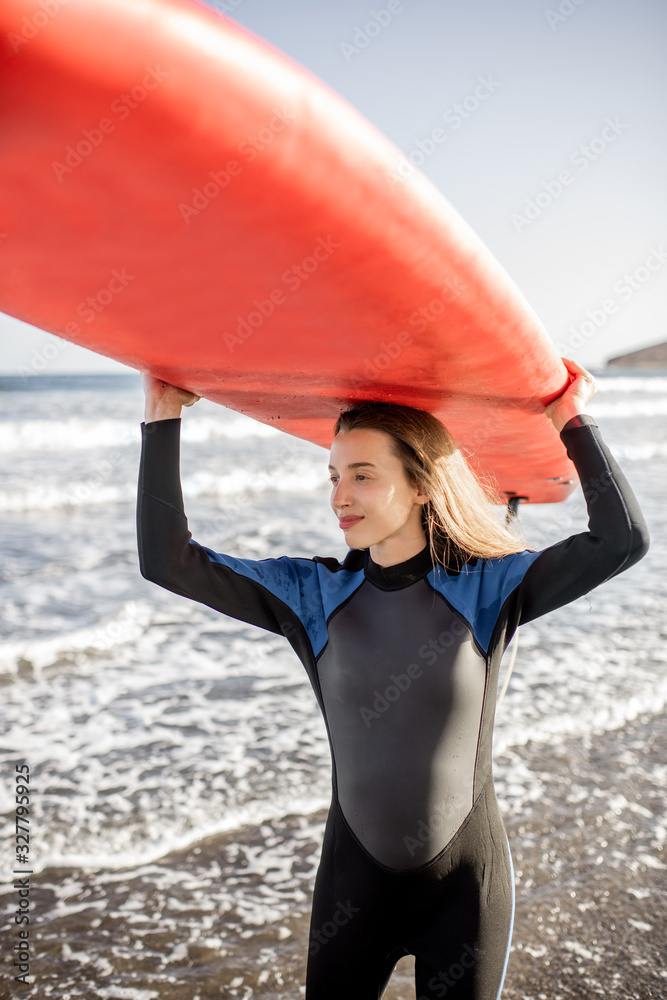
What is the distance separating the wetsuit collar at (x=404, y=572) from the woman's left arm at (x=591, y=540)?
0.25m

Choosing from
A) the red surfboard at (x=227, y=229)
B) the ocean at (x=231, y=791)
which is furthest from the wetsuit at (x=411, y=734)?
the ocean at (x=231, y=791)

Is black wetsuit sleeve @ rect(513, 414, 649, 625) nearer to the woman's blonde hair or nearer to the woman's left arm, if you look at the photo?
the woman's left arm

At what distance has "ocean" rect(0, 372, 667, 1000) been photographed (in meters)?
2.51

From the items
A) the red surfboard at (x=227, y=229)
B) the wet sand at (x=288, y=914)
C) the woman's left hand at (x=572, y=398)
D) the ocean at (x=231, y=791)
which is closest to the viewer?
the red surfboard at (x=227, y=229)

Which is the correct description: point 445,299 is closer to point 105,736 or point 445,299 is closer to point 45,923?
point 45,923

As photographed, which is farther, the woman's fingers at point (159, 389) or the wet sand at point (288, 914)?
the wet sand at point (288, 914)

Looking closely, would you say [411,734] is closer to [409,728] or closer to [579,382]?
[409,728]

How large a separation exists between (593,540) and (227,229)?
974 millimetres

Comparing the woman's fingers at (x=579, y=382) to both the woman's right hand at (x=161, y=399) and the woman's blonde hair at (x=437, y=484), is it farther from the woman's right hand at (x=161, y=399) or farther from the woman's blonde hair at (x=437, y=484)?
the woman's right hand at (x=161, y=399)

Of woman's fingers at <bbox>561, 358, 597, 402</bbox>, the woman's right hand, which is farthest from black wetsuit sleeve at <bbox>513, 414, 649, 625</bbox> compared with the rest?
the woman's right hand

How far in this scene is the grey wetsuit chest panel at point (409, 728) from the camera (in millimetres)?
1699

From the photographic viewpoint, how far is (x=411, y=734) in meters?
1.71

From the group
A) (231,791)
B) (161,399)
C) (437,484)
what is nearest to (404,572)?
(437,484)

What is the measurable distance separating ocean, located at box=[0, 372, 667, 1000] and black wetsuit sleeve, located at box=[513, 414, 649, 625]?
1.89 ft
